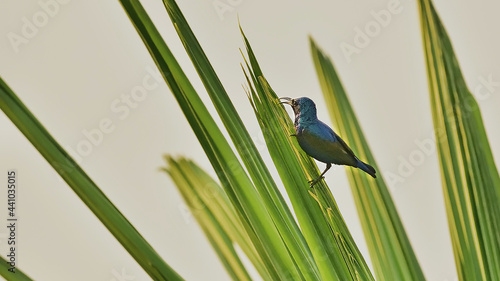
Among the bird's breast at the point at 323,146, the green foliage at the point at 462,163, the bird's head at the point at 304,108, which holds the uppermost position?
the bird's head at the point at 304,108

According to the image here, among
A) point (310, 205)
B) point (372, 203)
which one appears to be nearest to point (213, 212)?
point (372, 203)

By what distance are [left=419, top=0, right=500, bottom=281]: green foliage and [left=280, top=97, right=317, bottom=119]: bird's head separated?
0.49ft

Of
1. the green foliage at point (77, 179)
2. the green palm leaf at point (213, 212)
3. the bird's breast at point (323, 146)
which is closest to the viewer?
the green foliage at point (77, 179)

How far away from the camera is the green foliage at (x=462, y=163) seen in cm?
54

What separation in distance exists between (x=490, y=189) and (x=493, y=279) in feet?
0.32

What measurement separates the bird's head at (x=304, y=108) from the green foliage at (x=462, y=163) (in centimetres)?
15

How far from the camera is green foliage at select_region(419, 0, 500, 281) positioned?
1.78ft

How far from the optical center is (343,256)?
15.9 inches

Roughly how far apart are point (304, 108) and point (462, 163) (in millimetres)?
192

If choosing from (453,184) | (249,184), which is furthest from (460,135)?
(249,184)

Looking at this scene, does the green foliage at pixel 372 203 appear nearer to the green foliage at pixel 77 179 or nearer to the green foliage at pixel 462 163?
the green foliage at pixel 462 163

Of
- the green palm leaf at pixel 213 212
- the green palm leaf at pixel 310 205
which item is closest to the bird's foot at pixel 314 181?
the green palm leaf at pixel 310 205

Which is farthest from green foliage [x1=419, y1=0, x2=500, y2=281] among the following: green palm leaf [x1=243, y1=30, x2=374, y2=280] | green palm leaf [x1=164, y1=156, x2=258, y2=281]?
green palm leaf [x1=164, y1=156, x2=258, y2=281]

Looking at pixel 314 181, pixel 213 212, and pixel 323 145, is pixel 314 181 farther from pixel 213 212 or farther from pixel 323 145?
pixel 213 212
